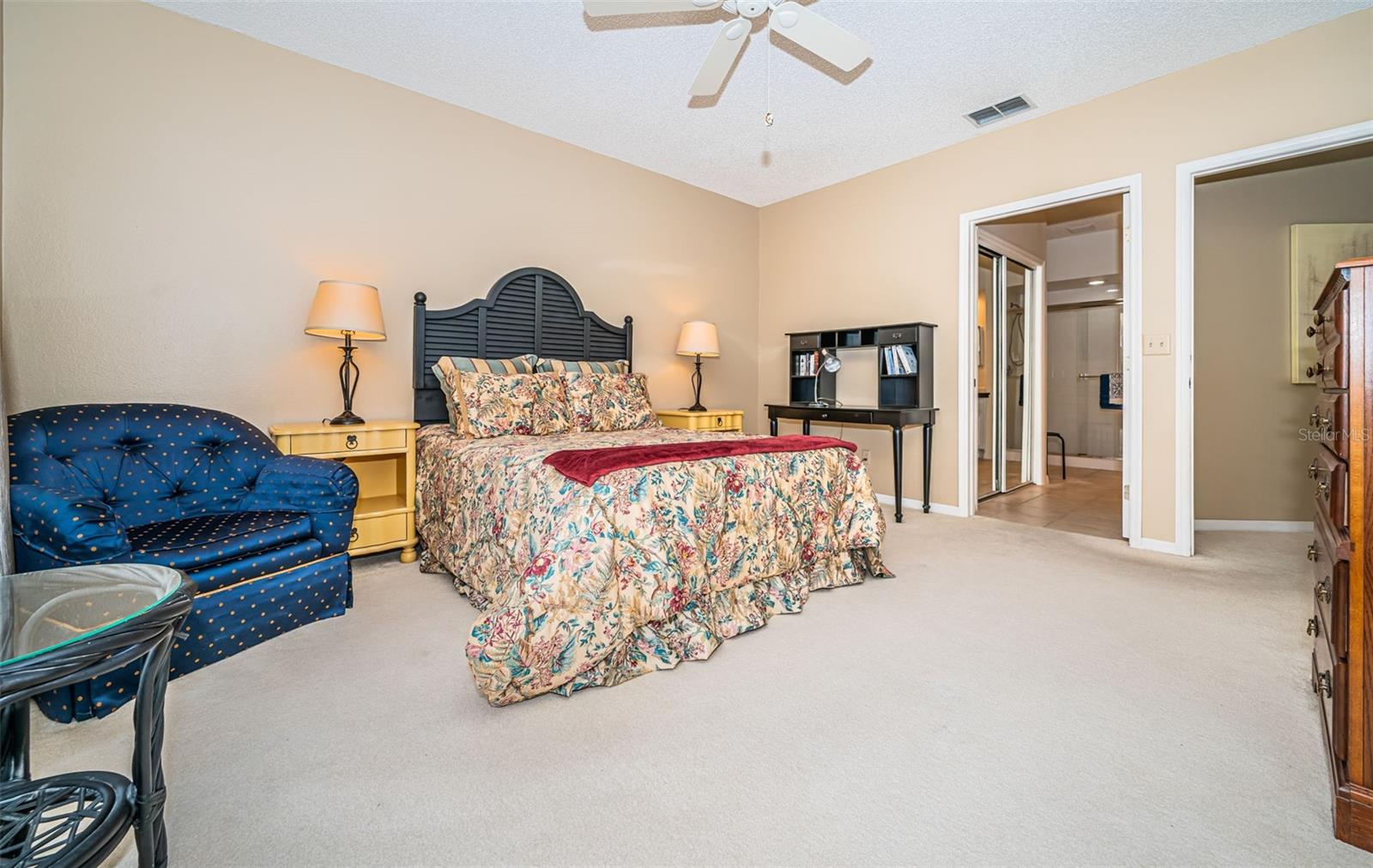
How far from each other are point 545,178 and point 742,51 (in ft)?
5.54

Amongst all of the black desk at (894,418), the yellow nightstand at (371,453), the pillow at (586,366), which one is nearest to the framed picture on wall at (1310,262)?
the black desk at (894,418)

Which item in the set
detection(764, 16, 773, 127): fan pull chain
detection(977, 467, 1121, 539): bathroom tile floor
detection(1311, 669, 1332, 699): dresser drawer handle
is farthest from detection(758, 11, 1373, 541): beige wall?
detection(1311, 669, 1332, 699): dresser drawer handle

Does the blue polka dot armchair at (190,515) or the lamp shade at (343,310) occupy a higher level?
the lamp shade at (343,310)

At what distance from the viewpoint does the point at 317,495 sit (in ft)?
7.73

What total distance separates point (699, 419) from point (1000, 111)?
2877 mm

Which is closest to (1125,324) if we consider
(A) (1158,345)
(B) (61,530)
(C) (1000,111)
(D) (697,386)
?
(A) (1158,345)

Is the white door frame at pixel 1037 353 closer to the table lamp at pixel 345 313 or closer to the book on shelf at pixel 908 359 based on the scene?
the book on shelf at pixel 908 359

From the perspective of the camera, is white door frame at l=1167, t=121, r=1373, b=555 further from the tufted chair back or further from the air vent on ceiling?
the tufted chair back

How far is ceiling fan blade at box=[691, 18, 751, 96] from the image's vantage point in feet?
7.75

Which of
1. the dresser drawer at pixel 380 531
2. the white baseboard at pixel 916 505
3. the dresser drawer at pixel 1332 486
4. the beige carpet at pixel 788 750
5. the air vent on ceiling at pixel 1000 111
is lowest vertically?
the beige carpet at pixel 788 750

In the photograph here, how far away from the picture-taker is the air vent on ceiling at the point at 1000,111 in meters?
3.61

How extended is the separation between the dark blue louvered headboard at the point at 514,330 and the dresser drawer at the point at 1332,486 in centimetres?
376

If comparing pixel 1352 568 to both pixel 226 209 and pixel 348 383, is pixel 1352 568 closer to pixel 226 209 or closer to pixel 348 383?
pixel 348 383

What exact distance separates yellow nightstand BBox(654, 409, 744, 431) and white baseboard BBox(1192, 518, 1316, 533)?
3.33m
